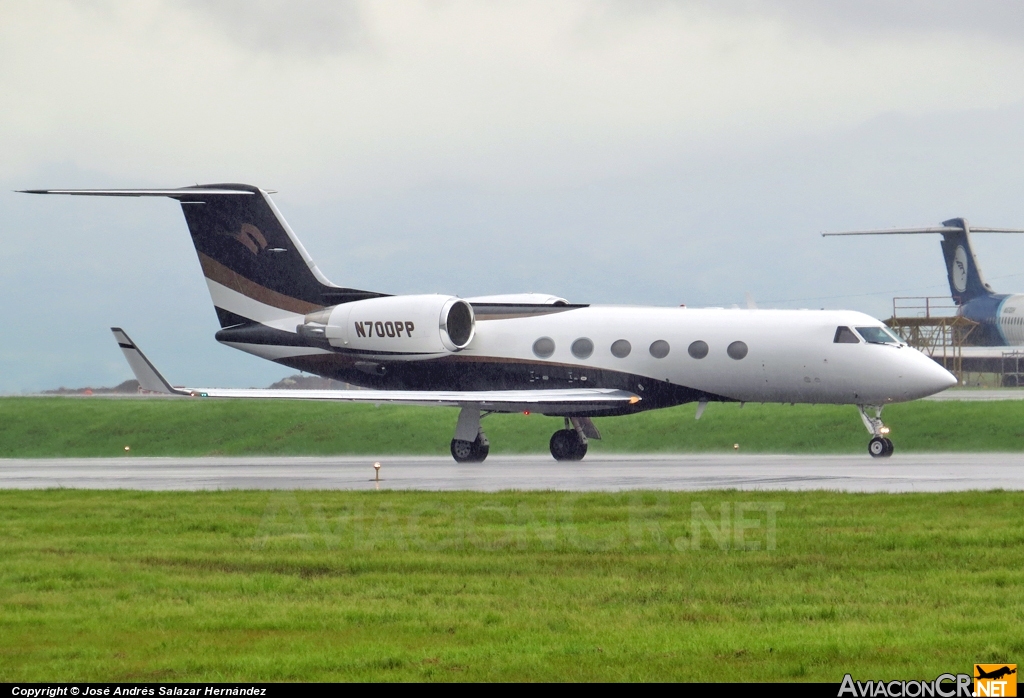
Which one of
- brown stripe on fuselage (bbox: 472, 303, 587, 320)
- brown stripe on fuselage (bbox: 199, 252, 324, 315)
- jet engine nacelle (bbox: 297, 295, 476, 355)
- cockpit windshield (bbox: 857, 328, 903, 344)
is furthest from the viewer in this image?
brown stripe on fuselage (bbox: 199, 252, 324, 315)

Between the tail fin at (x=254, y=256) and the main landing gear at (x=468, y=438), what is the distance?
4.79m

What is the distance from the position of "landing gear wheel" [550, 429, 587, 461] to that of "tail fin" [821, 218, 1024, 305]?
7250 centimetres

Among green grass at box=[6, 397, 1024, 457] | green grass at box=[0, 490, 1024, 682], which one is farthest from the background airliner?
green grass at box=[0, 490, 1024, 682]

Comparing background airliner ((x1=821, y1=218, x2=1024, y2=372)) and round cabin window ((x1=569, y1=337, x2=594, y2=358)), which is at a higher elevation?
round cabin window ((x1=569, y1=337, x2=594, y2=358))

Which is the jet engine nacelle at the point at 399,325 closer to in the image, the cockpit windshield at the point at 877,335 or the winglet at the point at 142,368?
the winglet at the point at 142,368

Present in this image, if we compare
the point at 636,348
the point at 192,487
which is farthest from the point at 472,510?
the point at 636,348

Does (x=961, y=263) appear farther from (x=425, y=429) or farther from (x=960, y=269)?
(x=425, y=429)

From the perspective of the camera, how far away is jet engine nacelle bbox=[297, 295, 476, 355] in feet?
109

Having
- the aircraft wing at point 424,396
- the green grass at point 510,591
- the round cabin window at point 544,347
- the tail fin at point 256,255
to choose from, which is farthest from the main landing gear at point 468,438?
the green grass at point 510,591

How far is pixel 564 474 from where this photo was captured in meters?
25.7

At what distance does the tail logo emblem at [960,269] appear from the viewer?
339 ft

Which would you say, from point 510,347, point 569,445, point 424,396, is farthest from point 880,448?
point 424,396

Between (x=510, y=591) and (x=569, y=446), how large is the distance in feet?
72.2

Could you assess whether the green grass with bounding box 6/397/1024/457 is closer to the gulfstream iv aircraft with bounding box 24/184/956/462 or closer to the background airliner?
the gulfstream iv aircraft with bounding box 24/184/956/462
